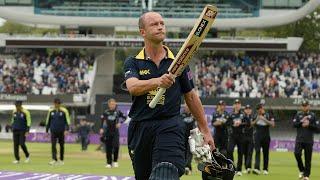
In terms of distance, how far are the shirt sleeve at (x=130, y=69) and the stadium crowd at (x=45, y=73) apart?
45.9m

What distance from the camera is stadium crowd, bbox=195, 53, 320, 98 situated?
168ft

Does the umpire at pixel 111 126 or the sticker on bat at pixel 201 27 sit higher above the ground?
the sticker on bat at pixel 201 27


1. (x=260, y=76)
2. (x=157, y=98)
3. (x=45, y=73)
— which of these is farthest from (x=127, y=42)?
(x=157, y=98)

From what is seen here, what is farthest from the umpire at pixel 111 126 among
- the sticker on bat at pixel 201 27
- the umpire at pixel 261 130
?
the sticker on bat at pixel 201 27

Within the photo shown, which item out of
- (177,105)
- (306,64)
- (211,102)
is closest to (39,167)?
(177,105)

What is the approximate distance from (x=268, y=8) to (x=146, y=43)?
52317mm

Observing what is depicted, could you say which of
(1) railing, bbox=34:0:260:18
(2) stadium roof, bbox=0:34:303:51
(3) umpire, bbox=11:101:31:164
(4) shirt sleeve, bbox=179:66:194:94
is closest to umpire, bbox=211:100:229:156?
(3) umpire, bbox=11:101:31:164

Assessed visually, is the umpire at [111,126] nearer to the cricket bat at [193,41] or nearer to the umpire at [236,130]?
the umpire at [236,130]

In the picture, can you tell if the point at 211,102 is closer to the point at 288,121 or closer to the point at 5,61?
the point at 288,121

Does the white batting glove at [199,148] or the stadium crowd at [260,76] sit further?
the stadium crowd at [260,76]

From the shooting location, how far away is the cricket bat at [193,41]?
22.5ft

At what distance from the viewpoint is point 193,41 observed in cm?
696

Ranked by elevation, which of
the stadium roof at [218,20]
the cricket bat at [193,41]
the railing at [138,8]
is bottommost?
the cricket bat at [193,41]

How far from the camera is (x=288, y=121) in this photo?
52.3 meters
